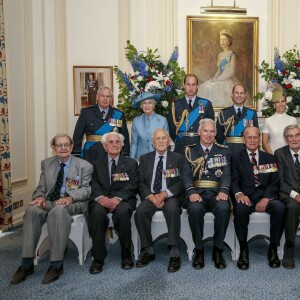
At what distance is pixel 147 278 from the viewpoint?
10.1 feet

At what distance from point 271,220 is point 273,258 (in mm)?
332

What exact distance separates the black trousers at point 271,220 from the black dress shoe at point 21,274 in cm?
185

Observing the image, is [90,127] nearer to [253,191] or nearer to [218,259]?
[253,191]

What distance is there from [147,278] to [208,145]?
1425 mm

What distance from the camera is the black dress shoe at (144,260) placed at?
3.37 meters

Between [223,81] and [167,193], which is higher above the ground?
[223,81]

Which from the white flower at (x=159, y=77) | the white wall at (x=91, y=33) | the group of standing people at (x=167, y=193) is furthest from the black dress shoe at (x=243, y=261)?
the white wall at (x=91, y=33)

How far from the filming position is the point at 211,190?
3.69 metres

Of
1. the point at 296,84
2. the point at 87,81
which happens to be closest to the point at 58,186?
the point at 87,81

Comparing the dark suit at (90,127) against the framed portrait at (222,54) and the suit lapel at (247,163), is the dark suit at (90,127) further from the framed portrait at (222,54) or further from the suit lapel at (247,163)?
the framed portrait at (222,54)

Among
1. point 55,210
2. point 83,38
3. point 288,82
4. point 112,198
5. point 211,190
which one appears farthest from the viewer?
point 83,38

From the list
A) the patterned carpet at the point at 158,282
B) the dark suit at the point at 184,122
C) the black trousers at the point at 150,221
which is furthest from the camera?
the dark suit at the point at 184,122

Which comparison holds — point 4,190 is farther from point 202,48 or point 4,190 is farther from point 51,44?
point 202,48

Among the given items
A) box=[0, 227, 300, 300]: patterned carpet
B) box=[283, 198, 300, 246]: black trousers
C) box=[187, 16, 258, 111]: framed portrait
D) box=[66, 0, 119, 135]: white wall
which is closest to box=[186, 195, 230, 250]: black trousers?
box=[0, 227, 300, 300]: patterned carpet
